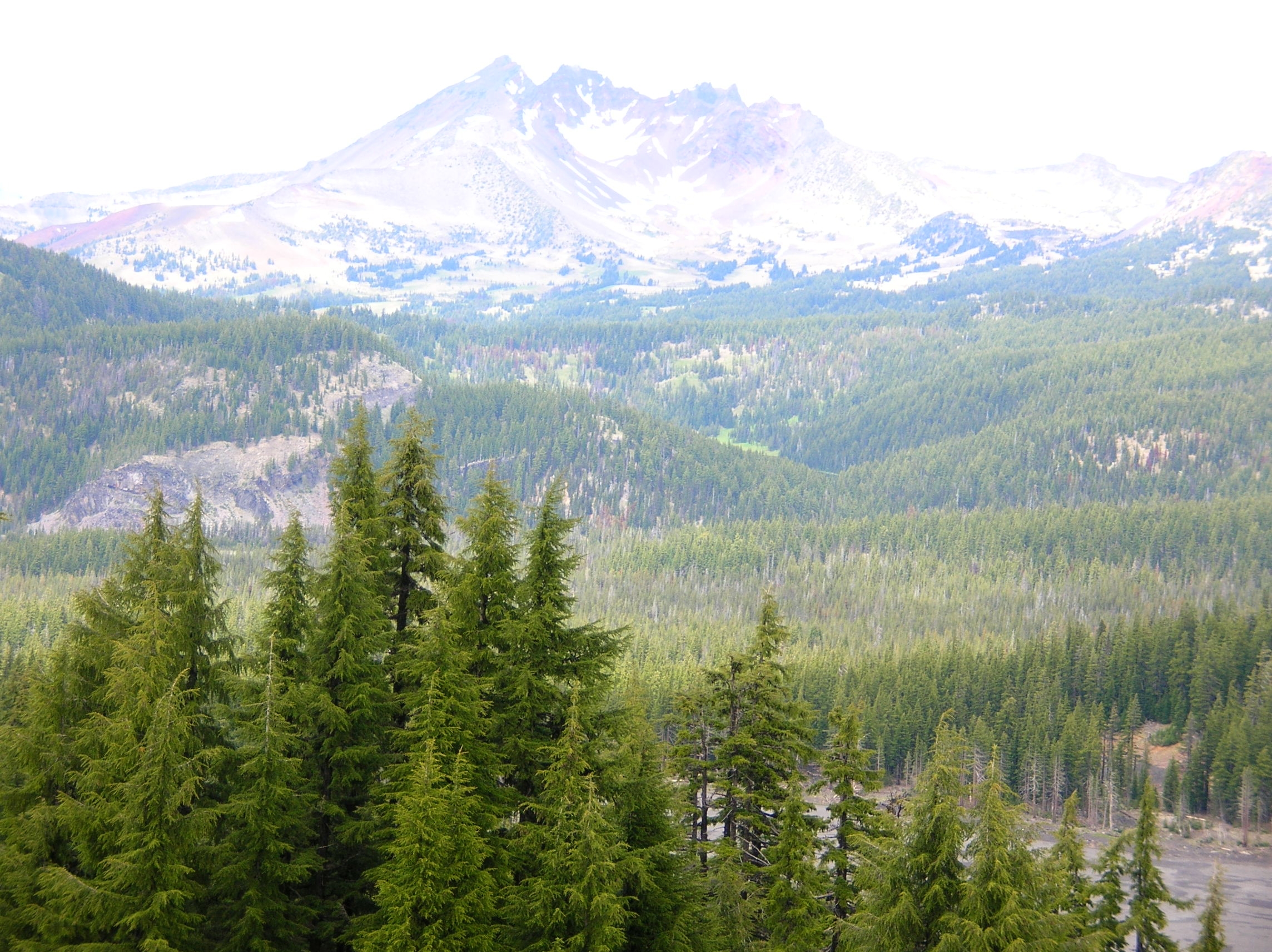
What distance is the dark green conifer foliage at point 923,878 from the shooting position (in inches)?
1184

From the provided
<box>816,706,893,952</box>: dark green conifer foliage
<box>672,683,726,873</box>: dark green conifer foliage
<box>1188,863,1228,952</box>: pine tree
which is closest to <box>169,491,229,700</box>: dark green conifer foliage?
<box>672,683,726,873</box>: dark green conifer foliage

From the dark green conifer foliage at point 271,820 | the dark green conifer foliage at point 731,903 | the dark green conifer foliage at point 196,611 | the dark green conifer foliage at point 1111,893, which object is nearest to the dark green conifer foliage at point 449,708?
the dark green conifer foliage at point 271,820

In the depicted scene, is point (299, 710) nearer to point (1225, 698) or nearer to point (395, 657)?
point (395, 657)

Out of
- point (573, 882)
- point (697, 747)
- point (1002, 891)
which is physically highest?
point (573, 882)

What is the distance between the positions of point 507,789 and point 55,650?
16521 mm

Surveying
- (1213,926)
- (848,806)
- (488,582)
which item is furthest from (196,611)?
(1213,926)

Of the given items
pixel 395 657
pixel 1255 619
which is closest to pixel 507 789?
pixel 395 657

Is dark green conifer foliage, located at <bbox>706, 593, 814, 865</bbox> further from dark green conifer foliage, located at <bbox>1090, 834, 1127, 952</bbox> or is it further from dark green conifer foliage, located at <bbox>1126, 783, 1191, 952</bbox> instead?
dark green conifer foliage, located at <bbox>1126, 783, 1191, 952</bbox>

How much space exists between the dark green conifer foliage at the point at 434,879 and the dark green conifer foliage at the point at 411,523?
29.3 ft

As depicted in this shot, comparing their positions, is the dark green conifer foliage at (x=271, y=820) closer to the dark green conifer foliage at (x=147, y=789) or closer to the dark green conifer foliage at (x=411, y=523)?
the dark green conifer foliage at (x=147, y=789)

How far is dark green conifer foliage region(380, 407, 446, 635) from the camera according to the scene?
36719mm

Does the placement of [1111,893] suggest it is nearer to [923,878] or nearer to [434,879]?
[923,878]

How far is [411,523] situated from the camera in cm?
3716

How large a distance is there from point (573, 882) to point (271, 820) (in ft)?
29.7
